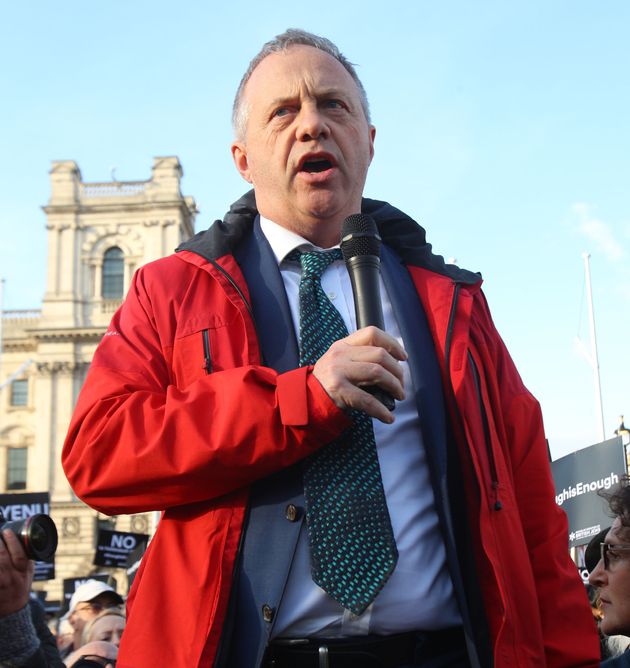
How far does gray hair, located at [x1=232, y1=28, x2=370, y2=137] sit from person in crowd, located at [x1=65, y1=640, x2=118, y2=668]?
3.04 metres

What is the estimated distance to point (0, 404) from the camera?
155ft

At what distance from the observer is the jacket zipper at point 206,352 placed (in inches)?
90.7

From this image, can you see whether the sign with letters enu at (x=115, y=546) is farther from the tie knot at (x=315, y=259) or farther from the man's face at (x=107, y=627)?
the tie knot at (x=315, y=259)

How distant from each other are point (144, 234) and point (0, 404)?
37.0 feet

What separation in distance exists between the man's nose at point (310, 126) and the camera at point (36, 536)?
133 cm

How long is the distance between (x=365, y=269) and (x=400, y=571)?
0.72 m

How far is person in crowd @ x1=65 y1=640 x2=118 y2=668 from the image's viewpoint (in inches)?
189

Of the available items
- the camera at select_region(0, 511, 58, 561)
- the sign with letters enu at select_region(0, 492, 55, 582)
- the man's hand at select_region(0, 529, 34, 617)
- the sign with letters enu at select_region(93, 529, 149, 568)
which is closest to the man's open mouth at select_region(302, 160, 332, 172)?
the camera at select_region(0, 511, 58, 561)

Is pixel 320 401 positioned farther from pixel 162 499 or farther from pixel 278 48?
pixel 278 48

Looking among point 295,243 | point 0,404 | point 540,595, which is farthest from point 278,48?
point 0,404

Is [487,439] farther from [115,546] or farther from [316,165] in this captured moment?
[115,546]

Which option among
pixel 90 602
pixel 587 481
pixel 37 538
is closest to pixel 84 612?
pixel 90 602

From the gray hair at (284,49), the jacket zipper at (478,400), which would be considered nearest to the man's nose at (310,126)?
the gray hair at (284,49)

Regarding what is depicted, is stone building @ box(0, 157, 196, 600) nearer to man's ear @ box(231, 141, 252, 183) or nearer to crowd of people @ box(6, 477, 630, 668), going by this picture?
crowd of people @ box(6, 477, 630, 668)
